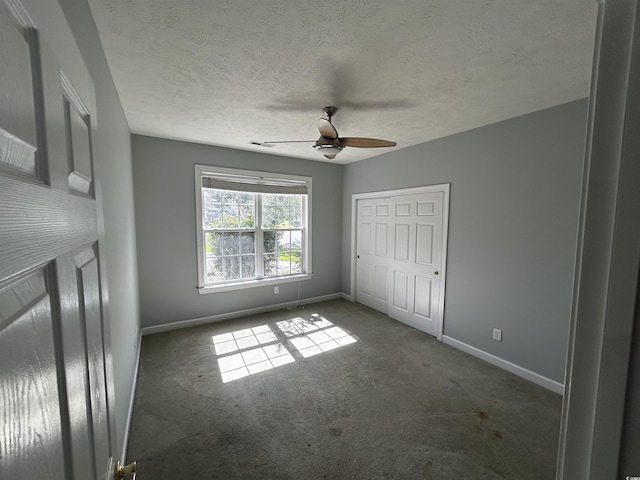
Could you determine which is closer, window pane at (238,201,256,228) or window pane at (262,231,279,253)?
window pane at (238,201,256,228)

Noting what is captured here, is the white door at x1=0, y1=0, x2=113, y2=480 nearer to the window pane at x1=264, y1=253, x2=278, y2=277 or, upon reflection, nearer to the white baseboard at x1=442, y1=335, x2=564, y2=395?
the white baseboard at x1=442, y1=335, x2=564, y2=395

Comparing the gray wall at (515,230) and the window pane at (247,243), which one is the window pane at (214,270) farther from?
the gray wall at (515,230)

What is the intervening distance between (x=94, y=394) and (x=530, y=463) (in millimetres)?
2382

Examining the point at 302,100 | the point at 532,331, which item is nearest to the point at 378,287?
the point at 532,331

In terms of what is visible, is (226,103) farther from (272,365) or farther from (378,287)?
(378,287)

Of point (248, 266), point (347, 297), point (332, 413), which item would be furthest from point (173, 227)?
point (347, 297)

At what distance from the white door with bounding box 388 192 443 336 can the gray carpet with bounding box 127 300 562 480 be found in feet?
1.41

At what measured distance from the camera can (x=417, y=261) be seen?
3568 mm

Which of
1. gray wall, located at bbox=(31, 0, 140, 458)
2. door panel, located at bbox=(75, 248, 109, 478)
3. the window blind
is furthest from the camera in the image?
the window blind

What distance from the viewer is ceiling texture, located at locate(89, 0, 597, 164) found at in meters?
1.29

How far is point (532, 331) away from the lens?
2502mm

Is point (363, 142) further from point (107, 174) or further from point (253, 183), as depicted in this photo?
point (253, 183)

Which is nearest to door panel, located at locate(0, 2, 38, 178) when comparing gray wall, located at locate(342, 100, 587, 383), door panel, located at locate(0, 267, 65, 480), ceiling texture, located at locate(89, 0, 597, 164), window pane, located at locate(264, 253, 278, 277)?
door panel, located at locate(0, 267, 65, 480)

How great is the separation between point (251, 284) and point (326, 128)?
266cm
